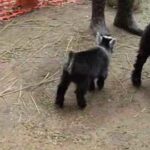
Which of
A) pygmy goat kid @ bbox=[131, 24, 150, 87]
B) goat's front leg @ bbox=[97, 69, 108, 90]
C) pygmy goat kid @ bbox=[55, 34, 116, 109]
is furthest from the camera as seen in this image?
pygmy goat kid @ bbox=[131, 24, 150, 87]

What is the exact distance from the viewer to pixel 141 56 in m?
5.26

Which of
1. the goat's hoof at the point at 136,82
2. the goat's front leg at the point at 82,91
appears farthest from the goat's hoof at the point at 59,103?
the goat's hoof at the point at 136,82

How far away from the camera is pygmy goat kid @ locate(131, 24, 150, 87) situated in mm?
5152

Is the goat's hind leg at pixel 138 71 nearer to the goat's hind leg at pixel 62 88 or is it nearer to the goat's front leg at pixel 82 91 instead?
the goat's front leg at pixel 82 91

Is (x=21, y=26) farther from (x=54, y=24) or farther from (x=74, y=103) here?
(x=74, y=103)

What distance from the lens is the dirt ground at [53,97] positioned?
440cm

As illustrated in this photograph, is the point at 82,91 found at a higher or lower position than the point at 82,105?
higher

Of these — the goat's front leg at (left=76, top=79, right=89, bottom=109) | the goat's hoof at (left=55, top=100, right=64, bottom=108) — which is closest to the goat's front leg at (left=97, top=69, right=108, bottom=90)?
the goat's front leg at (left=76, top=79, right=89, bottom=109)

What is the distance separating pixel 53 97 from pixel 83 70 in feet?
1.89

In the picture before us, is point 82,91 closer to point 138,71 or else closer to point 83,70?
point 83,70

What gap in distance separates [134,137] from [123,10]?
2719 millimetres

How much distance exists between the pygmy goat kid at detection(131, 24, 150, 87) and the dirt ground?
0.10 metres

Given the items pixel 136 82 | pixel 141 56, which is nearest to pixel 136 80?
pixel 136 82

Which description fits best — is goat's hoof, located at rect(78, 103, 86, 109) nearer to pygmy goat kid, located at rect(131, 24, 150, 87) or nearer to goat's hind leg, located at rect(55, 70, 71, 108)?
goat's hind leg, located at rect(55, 70, 71, 108)
